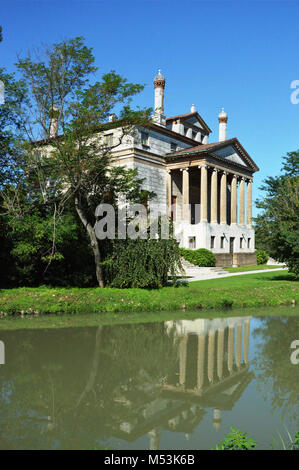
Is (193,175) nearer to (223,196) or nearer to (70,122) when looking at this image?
(223,196)

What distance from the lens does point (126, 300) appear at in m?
16.2

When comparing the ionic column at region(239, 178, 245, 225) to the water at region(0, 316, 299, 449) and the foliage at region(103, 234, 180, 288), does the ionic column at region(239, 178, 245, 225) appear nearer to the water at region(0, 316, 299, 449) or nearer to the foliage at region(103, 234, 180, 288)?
the foliage at region(103, 234, 180, 288)

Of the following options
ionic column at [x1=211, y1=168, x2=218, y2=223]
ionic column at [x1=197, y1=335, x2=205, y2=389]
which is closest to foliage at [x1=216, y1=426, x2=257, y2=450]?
ionic column at [x1=197, y1=335, x2=205, y2=389]

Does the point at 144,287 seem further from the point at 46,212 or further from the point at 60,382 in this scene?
the point at 60,382

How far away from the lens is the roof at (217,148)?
3530cm

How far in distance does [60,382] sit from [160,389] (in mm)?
1889

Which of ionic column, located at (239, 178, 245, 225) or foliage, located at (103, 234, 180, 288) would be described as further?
ionic column, located at (239, 178, 245, 225)

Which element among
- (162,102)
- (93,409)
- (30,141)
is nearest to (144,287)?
(30,141)

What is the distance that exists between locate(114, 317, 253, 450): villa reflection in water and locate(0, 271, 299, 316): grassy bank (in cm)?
425

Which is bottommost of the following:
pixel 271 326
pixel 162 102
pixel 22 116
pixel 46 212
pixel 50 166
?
pixel 271 326

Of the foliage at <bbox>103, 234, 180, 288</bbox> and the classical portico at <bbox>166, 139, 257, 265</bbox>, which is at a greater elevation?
the classical portico at <bbox>166, 139, 257, 265</bbox>

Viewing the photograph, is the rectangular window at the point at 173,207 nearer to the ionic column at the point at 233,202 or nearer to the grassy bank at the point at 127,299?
the ionic column at the point at 233,202

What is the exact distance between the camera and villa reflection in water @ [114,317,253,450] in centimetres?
548

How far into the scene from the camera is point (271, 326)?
13000 millimetres
